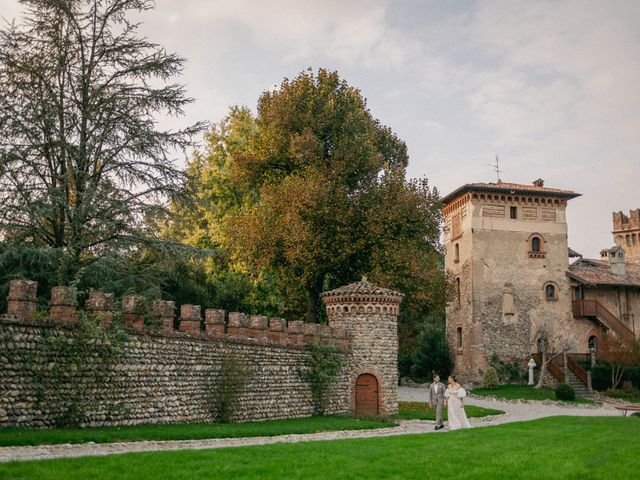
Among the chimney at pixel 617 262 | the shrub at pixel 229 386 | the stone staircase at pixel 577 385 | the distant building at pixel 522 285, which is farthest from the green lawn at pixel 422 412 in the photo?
the chimney at pixel 617 262

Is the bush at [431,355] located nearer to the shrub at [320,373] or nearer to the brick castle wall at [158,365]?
the brick castle wall at [158,365]

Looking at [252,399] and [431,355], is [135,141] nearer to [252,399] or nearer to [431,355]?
[252,399]

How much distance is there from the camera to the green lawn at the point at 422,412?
2312cm

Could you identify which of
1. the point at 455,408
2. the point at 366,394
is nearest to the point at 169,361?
the point at 455,408

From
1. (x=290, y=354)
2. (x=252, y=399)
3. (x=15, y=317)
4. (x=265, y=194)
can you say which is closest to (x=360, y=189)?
(x=265, y=194)

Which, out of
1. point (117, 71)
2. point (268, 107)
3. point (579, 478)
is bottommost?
point (579, 478)

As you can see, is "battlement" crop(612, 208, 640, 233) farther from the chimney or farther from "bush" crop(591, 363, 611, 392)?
"bush" crop(591, 363, 611, 392)

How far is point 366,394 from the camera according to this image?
23109 mm

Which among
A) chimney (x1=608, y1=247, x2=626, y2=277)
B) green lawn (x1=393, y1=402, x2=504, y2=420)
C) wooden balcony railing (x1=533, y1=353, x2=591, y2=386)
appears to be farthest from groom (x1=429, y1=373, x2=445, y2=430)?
chimney (x1=608, y1=247, x2=626, y2=277)

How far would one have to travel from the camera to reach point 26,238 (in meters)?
19.7

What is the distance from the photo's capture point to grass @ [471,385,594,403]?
32.4 meters

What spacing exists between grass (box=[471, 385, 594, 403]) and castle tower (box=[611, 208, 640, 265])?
30214 millimetres

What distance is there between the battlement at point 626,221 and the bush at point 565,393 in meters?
35.1

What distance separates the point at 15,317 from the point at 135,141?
370 inches
